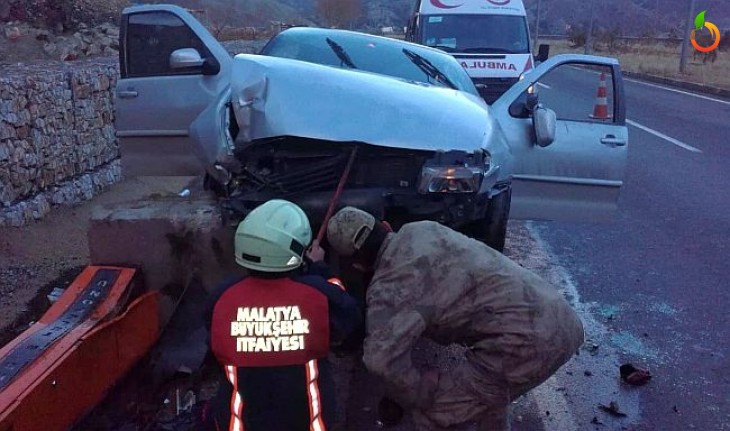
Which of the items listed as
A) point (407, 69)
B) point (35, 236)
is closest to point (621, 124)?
point (407, 69)

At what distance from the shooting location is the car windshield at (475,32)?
13.3 metres

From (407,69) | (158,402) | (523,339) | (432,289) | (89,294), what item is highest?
(407,69)

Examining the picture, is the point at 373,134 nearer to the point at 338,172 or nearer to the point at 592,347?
the point at 338,172

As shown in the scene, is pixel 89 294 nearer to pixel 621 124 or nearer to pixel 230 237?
pixel 230 237

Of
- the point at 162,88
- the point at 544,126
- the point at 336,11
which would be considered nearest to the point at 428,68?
the point at 544,126

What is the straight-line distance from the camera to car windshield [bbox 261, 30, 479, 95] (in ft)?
18.5

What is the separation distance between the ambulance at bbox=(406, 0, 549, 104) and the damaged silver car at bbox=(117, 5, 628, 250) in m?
7.01

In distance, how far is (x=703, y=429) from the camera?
12.6ft

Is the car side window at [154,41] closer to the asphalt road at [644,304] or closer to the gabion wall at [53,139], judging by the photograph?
the gabion wall at [53,139]

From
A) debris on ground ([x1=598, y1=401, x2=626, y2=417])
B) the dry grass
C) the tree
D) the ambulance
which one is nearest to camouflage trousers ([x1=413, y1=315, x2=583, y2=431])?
debris on ground ([x1=598, y1=401, x2=626, y2=417])

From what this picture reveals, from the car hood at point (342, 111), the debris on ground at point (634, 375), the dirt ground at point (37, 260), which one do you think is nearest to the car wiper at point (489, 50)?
the dirt ground at point (37, 260)

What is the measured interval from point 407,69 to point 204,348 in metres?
2.49

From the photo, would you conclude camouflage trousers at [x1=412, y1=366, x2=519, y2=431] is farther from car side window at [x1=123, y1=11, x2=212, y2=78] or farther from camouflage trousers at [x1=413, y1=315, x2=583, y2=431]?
car side window at [x1=123, y1=11, x2=212, y2=78]

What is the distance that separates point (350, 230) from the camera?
3076 millimetres
